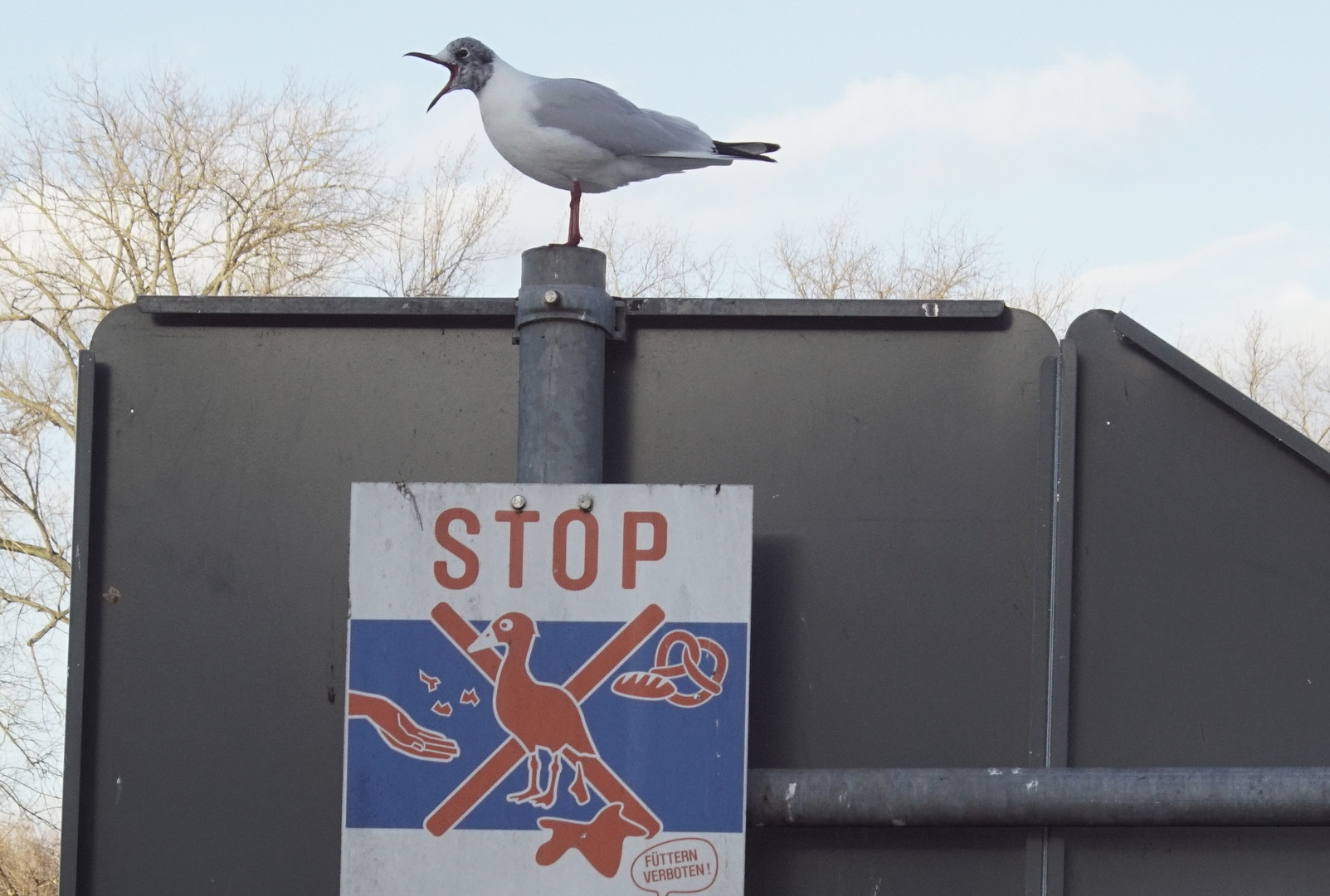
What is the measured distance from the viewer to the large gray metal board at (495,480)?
6.98 feet

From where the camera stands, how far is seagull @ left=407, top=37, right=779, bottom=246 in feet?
8.05

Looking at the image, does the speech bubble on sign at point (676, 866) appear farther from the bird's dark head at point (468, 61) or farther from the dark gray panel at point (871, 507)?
the bird's dark head at point (468, 61)

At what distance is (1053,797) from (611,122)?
122cm

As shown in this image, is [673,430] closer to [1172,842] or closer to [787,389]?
[787,389]

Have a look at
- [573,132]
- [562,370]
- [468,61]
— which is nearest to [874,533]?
[562,370]

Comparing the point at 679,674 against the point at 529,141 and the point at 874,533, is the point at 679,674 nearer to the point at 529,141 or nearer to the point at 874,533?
the point at 874,533

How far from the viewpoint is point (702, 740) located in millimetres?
1999

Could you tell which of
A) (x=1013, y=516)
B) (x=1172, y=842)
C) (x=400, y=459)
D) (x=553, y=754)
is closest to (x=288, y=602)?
(x=400, y=459)

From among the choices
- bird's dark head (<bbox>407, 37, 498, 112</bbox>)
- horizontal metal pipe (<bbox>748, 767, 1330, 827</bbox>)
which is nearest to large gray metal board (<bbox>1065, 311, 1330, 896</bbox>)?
horizontal metal pipe (<bbox>748, 767, 1330, 827</bbox>)

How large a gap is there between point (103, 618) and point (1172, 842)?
1458 millimetres

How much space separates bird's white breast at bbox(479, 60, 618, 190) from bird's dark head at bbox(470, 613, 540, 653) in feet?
2.60

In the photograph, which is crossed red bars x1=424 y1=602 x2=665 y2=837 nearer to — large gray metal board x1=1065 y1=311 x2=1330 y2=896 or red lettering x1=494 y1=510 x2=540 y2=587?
red lettering x1=494 y1=510 x2=540 y2=587

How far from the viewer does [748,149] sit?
2.58m

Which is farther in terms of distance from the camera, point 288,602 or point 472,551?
point 288,602
